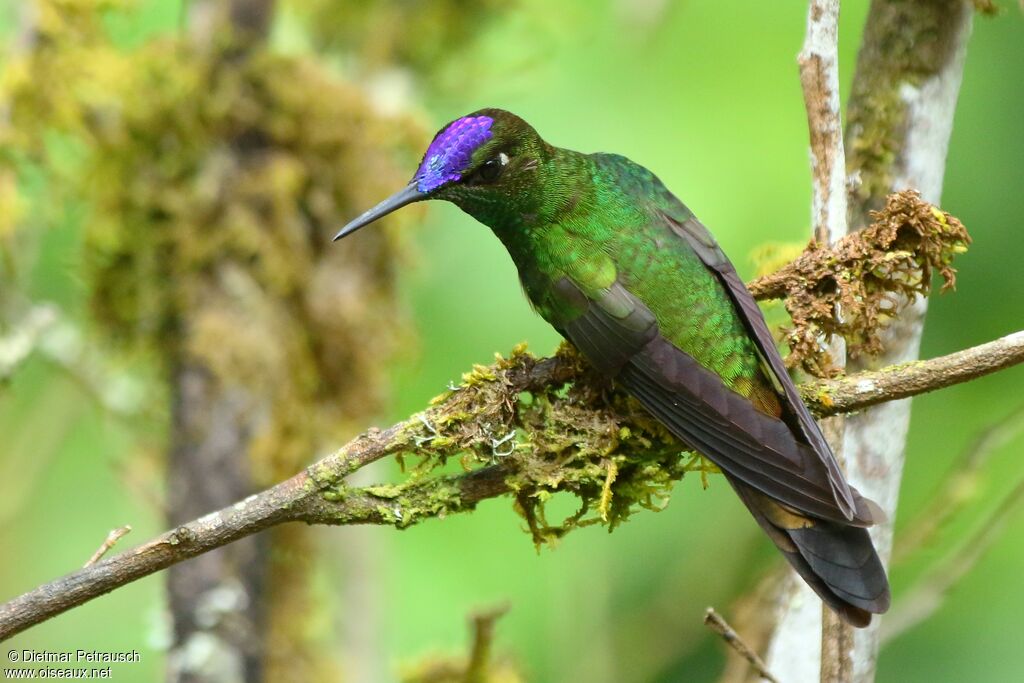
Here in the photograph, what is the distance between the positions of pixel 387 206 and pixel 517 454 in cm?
59

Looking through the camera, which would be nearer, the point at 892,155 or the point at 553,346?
the point at 892,155

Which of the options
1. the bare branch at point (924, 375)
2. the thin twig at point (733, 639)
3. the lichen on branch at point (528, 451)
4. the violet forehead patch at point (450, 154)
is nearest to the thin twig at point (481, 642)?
the lichen on branch at point (528, 451)

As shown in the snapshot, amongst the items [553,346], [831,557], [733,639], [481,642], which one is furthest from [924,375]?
[553,346]

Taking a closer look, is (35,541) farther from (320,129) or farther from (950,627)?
(950,627)

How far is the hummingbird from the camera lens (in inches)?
76.7

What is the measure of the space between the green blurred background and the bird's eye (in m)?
1.22

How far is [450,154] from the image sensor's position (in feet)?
7.68

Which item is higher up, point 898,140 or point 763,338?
point 898,140

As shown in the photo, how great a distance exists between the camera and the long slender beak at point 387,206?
2230 mm

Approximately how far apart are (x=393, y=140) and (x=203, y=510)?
1298 mm

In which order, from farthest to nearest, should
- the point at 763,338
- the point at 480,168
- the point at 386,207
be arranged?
1. the point at 480,168
2. the point at 386,207
3. the point at 763,338

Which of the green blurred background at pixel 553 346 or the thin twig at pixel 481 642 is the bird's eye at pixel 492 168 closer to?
the thin twig at pixel 481 642

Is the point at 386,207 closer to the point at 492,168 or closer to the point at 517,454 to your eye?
the point at 492,168

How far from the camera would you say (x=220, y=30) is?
3.37 meters
